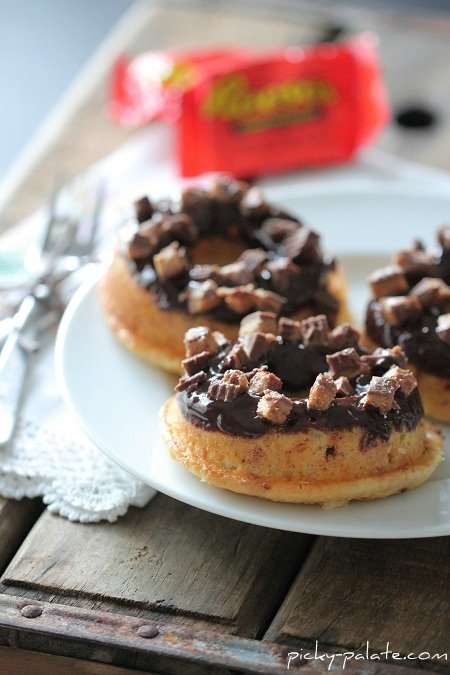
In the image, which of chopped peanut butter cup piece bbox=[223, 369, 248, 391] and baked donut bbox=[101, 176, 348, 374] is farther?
baked donut bbox=[101, 176, 348, 374]

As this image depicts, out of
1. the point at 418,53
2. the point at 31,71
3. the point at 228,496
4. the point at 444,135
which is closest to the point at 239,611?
the point at 228,496

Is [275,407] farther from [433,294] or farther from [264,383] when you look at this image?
[433,294]

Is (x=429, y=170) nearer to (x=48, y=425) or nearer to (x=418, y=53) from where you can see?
(x=418, y=53)

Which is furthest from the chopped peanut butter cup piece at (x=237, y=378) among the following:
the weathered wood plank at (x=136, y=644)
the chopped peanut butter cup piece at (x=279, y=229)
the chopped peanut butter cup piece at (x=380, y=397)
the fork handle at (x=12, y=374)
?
the chopped peanut butter cup piece at (x=279, y=229)

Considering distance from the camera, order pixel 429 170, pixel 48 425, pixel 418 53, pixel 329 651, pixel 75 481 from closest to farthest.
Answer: pixel 329 651, pixel 75 481, pixel 48 425, pixel 429 170, pixel 418 53

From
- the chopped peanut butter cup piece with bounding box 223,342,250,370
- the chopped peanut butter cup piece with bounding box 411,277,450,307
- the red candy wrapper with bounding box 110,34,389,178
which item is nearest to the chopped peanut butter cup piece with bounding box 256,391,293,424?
the chopped peanut butter cup piece with bounding box 223,342,250,370

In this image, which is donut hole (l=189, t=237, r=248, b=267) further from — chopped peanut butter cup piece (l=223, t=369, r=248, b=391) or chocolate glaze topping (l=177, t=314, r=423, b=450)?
chopped peanut butter cup piece (l=223, t=369, r=248, b=391)
